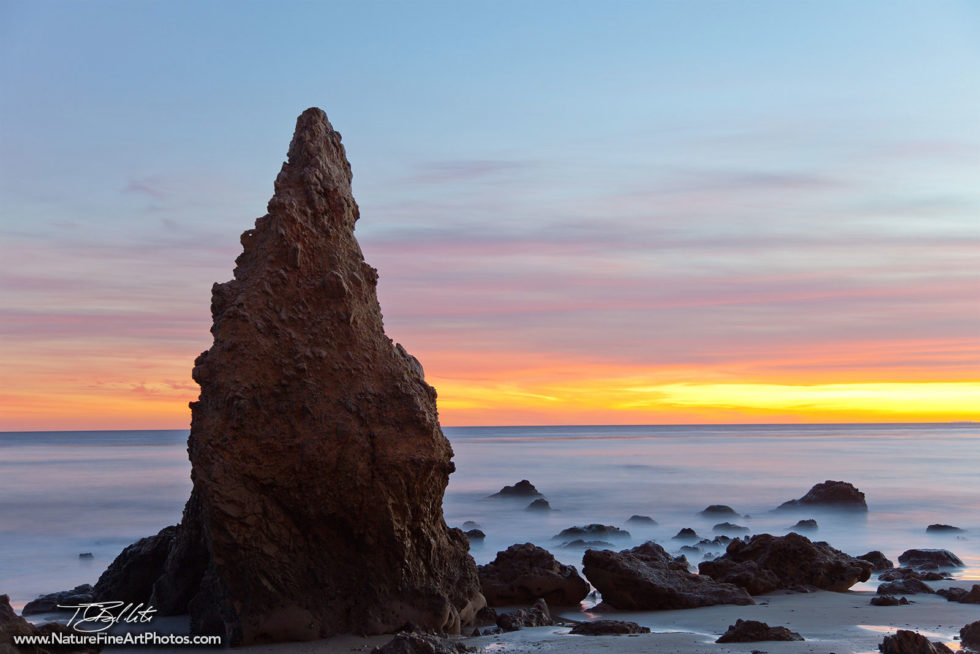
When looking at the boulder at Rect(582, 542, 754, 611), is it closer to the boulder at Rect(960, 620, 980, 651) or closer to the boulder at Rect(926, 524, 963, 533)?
the boulder at Rect(960, 620, 980, 651)

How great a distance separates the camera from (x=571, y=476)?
42.3 meters

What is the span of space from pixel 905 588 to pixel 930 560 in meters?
3.79

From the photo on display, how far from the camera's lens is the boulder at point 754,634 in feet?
29.4

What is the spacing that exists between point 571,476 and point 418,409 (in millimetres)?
33594

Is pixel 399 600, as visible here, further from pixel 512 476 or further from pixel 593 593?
pixel 512 476

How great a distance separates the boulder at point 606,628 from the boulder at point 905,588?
453 cm

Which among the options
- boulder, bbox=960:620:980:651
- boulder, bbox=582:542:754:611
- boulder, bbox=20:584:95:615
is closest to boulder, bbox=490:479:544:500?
boulder, bbox=582:542:754:611

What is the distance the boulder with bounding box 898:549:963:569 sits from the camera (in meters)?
15.6

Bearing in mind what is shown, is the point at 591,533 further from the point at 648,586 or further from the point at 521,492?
the point at 521,492

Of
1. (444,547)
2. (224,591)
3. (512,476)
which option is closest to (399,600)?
(444,547)

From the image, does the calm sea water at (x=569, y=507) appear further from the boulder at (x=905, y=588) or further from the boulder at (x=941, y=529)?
the boulder at (x=905, y=588)
